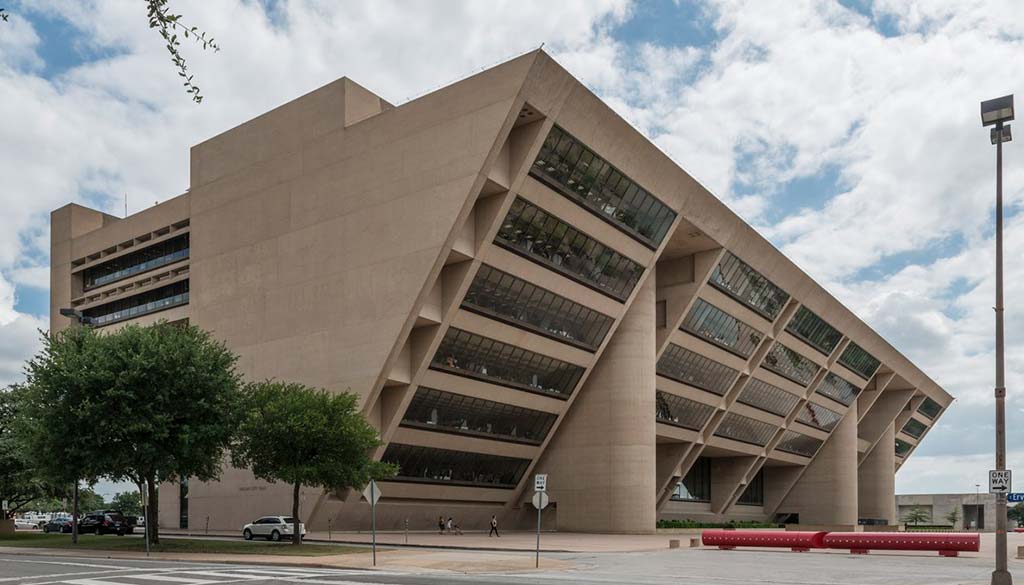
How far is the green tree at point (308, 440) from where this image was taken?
40719 mm

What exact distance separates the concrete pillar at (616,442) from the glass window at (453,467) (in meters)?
3.29

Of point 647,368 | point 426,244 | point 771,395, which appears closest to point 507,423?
point 647,368

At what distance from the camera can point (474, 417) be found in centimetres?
5431

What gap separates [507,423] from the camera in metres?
56.8

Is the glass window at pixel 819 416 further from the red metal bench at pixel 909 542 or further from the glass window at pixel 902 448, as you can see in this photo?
the red metal bench at pixel 909 542

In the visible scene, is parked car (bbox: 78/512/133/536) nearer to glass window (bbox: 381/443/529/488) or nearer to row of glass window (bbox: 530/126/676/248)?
glass window (bbox: 381/443/529/488)

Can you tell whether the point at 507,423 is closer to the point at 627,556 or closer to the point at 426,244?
the point at 426,244

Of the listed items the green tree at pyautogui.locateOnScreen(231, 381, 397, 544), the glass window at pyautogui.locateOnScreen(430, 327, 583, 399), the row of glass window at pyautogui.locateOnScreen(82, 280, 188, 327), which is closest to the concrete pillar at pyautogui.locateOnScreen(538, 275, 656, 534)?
the glass window at pyautogui.locateOnScreen(430, 327, 583, 399)

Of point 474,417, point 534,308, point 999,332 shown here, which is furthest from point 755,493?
point 999,332

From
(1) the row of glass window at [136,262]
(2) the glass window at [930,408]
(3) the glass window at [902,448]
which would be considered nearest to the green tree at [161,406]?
(1) the row of glass window at [136,262]

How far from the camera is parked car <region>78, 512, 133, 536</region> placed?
5466cm

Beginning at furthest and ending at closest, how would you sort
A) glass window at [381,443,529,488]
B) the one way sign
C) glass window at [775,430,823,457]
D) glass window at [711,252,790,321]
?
glass window at [775,430,823,457], glass window at [711,252,790,321], glass window at [381,443,529,488], the one way sign

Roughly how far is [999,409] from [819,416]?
2859 inches

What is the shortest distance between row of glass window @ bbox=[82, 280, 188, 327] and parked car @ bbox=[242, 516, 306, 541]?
20.1 meters
